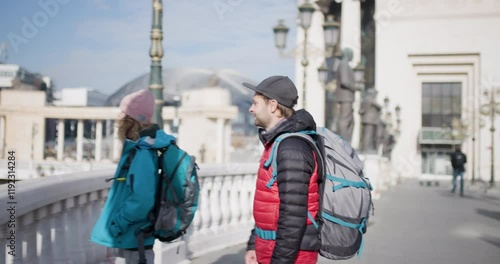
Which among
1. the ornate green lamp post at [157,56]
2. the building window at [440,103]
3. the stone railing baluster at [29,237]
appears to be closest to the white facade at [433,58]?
the building window at [440,103]

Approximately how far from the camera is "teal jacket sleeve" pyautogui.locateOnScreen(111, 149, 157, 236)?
329cm

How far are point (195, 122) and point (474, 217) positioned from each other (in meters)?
45.5

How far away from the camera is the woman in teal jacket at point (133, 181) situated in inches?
130

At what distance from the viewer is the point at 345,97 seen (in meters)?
15.4

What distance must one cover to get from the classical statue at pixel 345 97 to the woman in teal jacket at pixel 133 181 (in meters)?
11.8

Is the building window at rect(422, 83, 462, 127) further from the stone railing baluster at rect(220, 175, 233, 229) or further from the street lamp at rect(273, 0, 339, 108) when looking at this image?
the stone railing baluster at rect(220, 175, 233, 229)

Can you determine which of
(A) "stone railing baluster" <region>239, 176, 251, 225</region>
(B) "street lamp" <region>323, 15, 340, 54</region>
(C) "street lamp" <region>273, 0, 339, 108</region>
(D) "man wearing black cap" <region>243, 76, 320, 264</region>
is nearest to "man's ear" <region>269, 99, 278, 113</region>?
(D) "man wearing black cap" <region>243, 76, 320, 264</region>

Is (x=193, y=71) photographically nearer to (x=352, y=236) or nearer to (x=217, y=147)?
(x=217, y=147)

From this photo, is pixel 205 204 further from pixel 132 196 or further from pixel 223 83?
pixel 223 83

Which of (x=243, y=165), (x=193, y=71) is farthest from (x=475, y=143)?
(x=193, y=71)

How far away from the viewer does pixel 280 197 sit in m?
2.87

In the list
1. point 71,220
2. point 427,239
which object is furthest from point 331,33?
point 71,220

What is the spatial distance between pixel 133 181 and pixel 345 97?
41.3 feet

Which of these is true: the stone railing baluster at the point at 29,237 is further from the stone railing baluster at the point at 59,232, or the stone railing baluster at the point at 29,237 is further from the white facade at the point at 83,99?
the white facade at the point at 83,99
